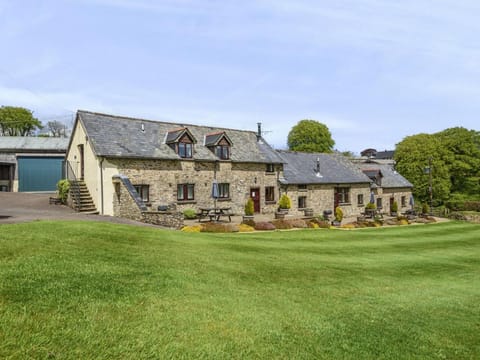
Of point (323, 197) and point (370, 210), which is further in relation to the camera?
point (370, 210)

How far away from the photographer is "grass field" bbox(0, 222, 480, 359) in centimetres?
547

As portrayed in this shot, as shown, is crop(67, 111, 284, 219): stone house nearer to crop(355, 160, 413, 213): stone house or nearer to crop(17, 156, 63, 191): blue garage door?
crop(17, 156, 63, 191): blue garage door

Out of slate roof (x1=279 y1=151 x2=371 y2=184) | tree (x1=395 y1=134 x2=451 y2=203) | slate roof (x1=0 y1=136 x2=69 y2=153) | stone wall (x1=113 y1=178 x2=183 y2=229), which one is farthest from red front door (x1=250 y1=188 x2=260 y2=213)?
tree (x1=395 y1=134 x2=451 y2=203)

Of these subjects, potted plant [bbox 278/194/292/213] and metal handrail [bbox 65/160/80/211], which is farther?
potted plant [bbox 278/194/292/213]

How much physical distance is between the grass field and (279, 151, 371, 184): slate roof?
2508 cm

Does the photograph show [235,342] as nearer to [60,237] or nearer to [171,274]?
[171,274]

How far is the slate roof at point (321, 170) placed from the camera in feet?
127

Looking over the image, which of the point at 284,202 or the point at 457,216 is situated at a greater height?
the point at 284,202

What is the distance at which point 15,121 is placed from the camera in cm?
7438

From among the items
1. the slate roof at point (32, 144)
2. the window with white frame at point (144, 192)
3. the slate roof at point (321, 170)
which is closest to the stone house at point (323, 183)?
the slate roof at point (321, 170)

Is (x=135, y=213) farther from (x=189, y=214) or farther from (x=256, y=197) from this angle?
(x=256, y=197)

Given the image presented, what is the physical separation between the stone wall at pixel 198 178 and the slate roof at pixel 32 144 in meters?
26.4

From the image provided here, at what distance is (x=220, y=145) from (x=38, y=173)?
26152 millimetres

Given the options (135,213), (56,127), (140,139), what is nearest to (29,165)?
(140,139)
